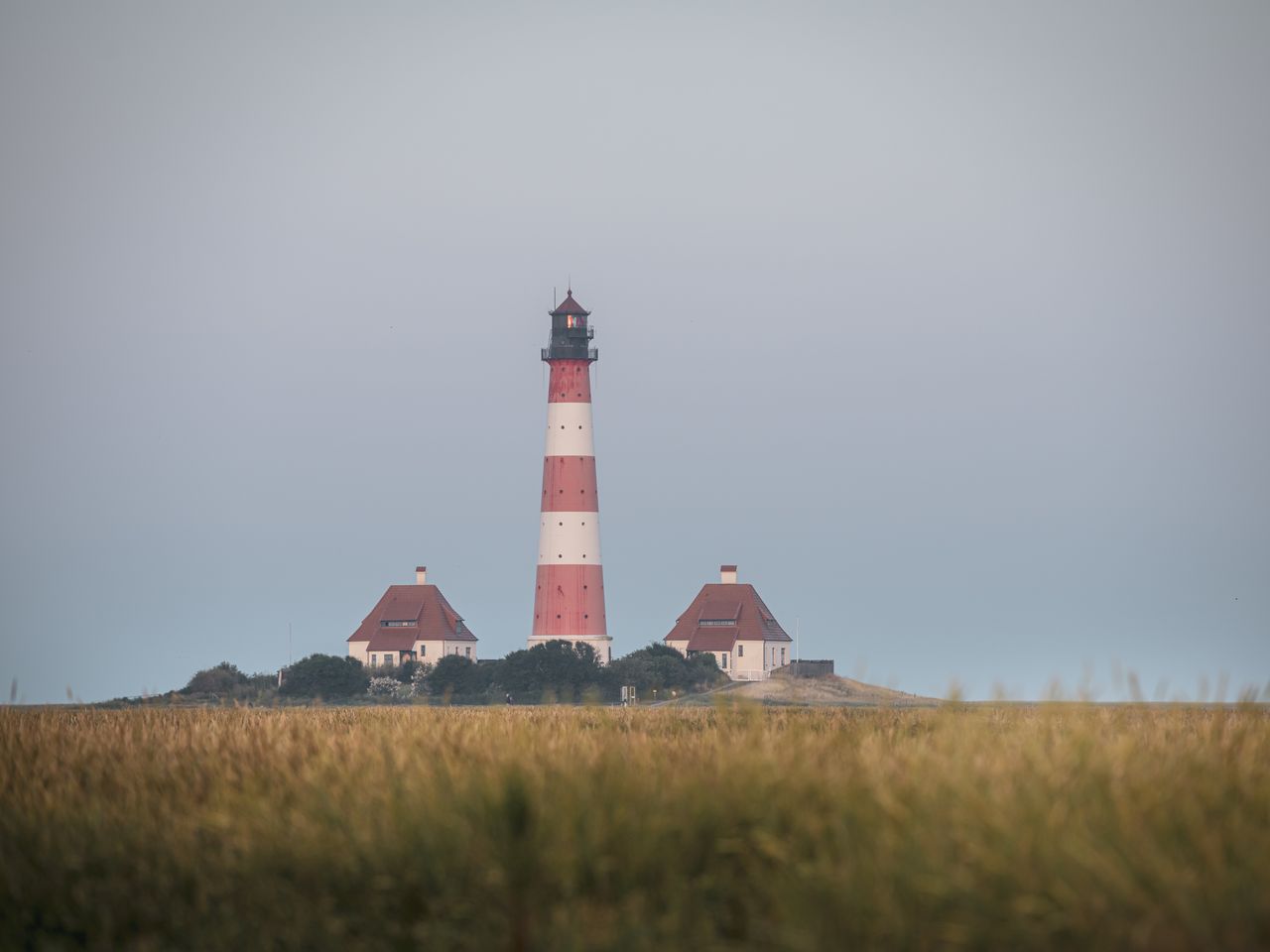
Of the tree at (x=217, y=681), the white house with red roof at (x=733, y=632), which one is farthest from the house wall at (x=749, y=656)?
the tree at (x=217, y=681)

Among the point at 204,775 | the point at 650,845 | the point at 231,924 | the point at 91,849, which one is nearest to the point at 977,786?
the point at 650,845

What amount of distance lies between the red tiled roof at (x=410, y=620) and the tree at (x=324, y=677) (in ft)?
34.4

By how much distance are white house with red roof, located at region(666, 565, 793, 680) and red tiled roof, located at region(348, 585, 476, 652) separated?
11.6m

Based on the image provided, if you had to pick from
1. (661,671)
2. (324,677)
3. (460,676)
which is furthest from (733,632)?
(324,677)

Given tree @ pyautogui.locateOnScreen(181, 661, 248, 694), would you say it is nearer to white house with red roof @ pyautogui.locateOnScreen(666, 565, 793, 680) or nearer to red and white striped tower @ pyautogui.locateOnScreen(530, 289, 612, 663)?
red and white striped tower @ pyautogui.locateOnScreen(530, 289, 612, 663)

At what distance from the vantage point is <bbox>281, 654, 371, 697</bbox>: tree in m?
78.8

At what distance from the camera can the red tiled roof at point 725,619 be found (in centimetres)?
9138

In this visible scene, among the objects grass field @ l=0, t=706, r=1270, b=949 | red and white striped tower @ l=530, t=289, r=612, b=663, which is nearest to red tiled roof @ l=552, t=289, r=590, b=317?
red and white striped tower @ l=530, t=289, r=612, b=663

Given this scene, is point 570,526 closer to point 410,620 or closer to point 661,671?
point 661,671

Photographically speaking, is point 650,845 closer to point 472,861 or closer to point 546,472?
point 472,861

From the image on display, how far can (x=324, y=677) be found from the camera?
79.8 metres

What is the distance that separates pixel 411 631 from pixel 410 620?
2.27 ft

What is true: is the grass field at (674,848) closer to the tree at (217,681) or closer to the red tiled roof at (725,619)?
the tree at (217,681)

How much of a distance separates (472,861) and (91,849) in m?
3.01
